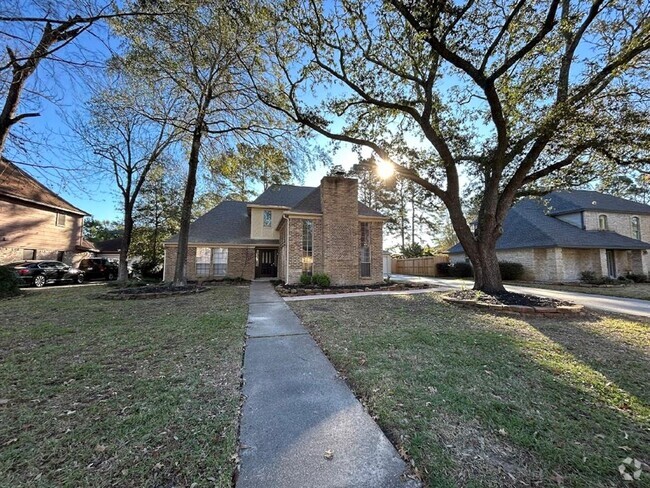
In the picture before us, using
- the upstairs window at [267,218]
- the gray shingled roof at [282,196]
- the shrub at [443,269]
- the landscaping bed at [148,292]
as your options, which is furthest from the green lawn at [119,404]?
the shrub at [443,269]

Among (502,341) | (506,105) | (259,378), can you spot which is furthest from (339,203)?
(259,378)

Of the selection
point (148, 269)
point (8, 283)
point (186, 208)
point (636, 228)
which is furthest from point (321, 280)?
point (636, 228)

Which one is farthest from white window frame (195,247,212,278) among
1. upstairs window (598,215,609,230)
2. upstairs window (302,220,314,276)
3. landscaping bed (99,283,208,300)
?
upstairs window (598,215,609,230)

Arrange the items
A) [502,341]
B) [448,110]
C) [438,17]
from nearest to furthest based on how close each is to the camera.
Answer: [502,341], [438,17], [448,110]

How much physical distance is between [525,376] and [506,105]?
9.19 meters

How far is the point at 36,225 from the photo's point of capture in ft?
57.0

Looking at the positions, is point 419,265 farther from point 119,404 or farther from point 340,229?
point 119,404

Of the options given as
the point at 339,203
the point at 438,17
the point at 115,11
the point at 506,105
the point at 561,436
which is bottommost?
the point at 561,436

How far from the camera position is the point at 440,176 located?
1117 centimetres

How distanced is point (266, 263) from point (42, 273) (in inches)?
453

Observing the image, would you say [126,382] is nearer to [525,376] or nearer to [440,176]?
[525,376]

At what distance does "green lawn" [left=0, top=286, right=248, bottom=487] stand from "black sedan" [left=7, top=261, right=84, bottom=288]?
1155cm

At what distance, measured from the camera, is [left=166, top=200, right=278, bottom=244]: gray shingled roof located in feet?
54.6

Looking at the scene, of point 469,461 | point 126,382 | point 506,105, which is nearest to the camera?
point 469,461
